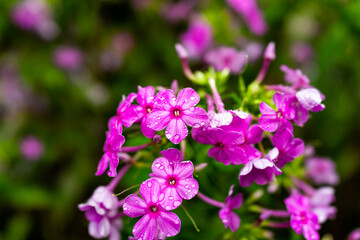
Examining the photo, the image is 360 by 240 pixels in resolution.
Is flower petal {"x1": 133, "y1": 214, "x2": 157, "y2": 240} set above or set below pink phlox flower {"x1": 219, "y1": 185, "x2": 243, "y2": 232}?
above

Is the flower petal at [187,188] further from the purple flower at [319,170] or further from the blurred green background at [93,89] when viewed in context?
the blurred green background at [93,89]

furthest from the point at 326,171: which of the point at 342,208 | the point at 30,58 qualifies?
the point at 30,58

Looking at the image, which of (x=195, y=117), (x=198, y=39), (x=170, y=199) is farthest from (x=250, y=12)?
(x=170, y=199)

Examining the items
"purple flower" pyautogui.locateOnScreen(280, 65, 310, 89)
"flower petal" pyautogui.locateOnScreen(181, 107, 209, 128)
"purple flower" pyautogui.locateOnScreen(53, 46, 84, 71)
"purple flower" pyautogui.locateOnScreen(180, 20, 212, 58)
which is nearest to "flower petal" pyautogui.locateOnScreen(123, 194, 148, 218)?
"flower petal" pyautogui.locateOnScreen(181, 107, 209, 128)

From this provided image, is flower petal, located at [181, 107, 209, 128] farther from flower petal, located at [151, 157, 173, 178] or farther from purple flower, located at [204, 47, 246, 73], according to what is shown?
purple flower, located at [204, 47, 246, 73]

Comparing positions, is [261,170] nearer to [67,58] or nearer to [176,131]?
[176,131]

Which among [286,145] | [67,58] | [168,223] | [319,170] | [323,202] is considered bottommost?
[67,58]

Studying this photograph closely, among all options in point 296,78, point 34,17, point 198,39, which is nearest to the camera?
point 296,78

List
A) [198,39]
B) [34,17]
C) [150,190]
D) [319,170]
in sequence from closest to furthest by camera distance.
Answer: [150,190] → [319,170] → [198,39] → [34,17]
